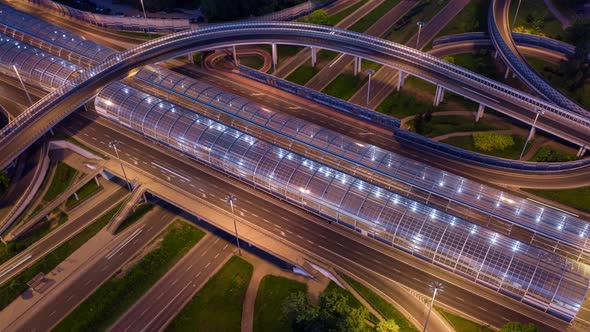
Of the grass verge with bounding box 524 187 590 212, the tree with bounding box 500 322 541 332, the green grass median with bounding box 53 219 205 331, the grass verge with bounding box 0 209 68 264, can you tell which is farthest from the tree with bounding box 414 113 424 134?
the grass verge with bounding box 0 209 68 264

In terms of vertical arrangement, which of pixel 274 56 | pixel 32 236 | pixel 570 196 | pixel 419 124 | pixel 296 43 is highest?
pixel 296 43

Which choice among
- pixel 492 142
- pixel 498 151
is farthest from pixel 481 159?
pixel 498 151

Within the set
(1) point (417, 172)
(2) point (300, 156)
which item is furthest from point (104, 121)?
(1) point (417, 172)

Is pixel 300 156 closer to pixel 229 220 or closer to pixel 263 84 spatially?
pixel 229 220

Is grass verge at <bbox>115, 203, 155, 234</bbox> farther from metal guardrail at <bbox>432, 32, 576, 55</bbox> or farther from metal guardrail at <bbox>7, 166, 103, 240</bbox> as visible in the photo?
metal guardrail at <bbox>432, 32, 576, 55</bbox>

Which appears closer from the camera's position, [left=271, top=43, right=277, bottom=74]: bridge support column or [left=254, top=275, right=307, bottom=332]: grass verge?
[left=254, top=275, right=307, bottom=332]: grass verge

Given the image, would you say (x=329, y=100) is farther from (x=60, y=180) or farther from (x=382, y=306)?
(x=60, y=180)
